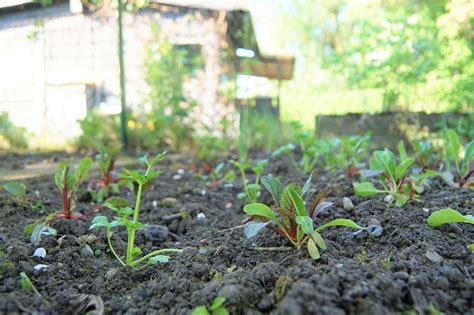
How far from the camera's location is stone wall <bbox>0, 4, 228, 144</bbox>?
5.16m

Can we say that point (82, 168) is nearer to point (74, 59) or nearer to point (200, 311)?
point (200, 311)

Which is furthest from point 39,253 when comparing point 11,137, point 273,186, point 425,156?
point 11,137

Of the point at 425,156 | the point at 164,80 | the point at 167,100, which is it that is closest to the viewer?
the point at 425,156

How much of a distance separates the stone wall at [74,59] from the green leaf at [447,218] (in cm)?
481

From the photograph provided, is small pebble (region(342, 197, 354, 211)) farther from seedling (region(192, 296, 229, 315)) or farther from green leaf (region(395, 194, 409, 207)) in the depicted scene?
seedling (region(192, 296, 229, 315))

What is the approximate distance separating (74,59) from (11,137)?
8.55ft

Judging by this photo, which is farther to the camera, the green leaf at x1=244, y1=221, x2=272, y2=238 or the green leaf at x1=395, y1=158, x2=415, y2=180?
the green leaf at x1=395, y1=158, x2=415, y2=180

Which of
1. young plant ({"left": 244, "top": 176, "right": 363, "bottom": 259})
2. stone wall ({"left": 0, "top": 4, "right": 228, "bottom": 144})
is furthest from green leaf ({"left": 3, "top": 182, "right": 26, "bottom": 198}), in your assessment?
stone wall ({"left": 0, "top": 4, "right": 228, "bottom": 144})

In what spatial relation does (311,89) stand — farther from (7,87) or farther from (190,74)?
(7,87)

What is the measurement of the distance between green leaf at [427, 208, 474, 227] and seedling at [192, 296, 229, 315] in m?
0.78

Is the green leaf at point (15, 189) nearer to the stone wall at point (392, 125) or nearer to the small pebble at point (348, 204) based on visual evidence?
the small pebble at point (348, 204)

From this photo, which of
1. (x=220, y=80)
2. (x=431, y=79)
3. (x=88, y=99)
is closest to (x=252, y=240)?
(x=431, y=79)

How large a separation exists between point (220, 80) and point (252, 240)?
25.1ft

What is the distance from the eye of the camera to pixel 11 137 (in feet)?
17.6
